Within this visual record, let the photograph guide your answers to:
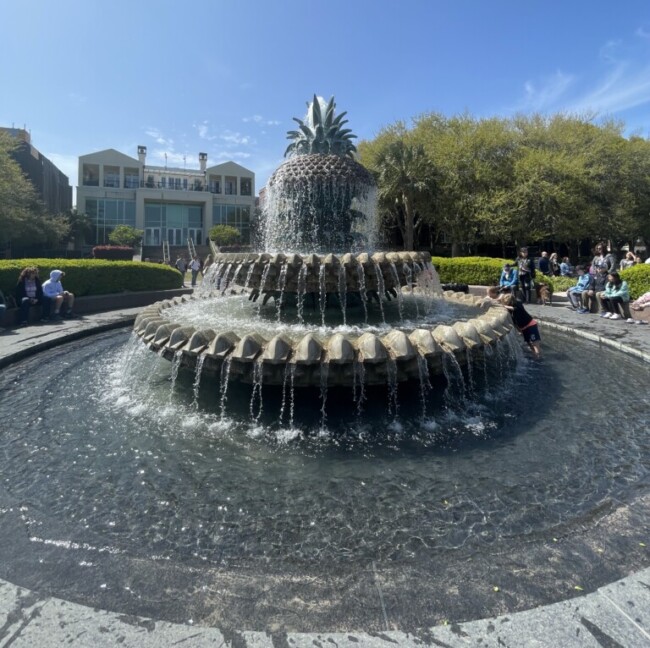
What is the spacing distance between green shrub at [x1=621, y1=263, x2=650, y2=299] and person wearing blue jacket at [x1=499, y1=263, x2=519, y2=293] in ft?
11.8

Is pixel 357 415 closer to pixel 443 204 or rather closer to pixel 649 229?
pixel 443 204

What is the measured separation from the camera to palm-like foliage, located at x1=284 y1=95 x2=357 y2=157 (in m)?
8.56

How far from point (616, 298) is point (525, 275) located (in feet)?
8.96

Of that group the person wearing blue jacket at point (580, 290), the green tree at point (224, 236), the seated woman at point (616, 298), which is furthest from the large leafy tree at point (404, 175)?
the seated woman at point (616, 298)

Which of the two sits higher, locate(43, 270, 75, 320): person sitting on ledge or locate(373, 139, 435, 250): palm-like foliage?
locate(373, 139, 435, 250): palm-like foliage

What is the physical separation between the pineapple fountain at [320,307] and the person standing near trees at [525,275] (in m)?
4.35

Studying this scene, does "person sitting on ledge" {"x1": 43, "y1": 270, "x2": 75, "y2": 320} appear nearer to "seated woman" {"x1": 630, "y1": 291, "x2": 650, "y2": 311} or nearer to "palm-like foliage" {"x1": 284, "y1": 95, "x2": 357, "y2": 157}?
"palm-like foliage" {"x1": 284, "y1": 95, "x2": 357, "y2": 157}

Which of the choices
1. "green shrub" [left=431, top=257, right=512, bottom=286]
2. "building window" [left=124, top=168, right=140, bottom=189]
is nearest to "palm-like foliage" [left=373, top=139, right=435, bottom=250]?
"green shrub" [left=431, top=257, right=512, bottom=286]

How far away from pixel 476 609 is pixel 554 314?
38.6 feet

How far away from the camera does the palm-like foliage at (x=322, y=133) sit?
8562 mm

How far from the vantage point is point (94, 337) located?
968 centimetres

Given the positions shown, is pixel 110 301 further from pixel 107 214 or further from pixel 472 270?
pixel 107 214

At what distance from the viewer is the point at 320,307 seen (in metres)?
7.14

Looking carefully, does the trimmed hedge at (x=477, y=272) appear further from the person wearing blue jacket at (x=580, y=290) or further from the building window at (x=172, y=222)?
the building window at (x=172, y=222)
